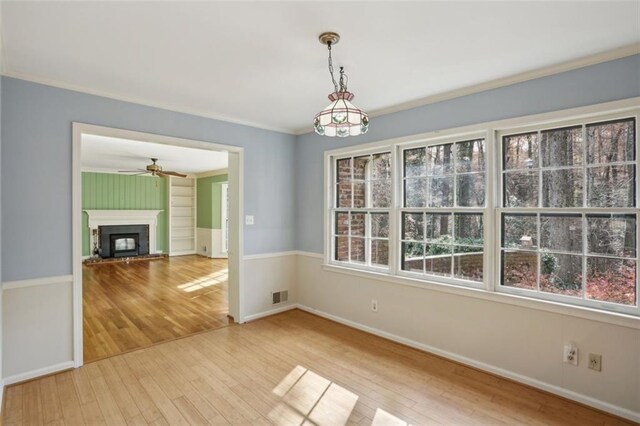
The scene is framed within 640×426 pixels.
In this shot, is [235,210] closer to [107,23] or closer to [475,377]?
[107,23]

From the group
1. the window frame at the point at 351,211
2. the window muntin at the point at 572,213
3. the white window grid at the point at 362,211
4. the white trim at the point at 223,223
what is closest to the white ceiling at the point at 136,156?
the white trim at the point at 223,223

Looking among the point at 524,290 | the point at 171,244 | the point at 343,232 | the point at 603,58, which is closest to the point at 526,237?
the point at 524,290

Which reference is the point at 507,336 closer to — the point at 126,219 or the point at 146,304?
the point at 146,304

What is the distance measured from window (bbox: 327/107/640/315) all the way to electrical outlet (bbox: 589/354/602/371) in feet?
1.16

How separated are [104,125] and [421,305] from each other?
350cm

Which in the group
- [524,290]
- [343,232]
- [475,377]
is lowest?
[475,377]

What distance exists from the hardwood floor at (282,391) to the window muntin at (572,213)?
89 centimetres

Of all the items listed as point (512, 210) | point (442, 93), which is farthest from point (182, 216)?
point (512, 210)

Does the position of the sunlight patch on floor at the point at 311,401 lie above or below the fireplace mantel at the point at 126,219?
below

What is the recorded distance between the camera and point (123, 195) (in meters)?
9.54

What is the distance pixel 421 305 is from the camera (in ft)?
11.0

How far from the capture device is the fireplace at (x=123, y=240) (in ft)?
29.9

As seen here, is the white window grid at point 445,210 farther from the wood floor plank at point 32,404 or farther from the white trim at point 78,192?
the wood floor plank at point 32,404

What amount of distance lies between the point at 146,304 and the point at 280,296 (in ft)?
6.72
